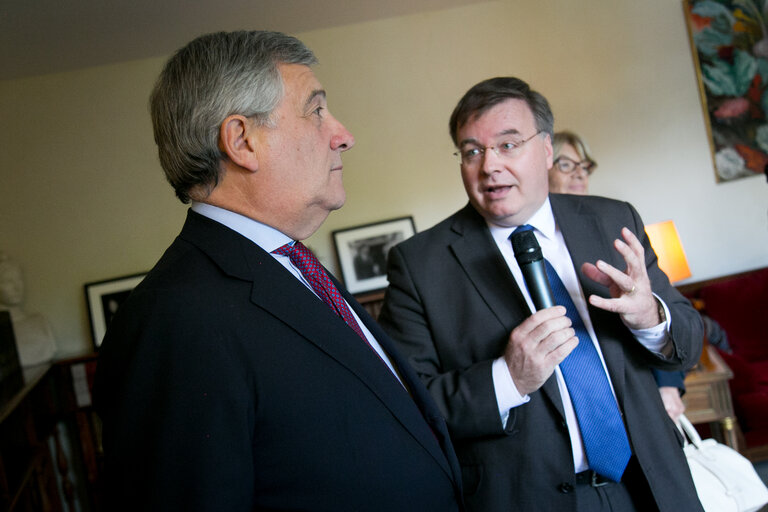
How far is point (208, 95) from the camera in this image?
1203 mm

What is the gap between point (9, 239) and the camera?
497 cm

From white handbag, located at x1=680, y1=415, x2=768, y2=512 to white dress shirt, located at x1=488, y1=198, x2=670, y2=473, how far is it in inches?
23.2

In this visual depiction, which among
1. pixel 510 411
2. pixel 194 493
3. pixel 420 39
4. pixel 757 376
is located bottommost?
pixel 757 376

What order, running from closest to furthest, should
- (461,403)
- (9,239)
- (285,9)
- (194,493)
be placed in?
1. (194,493)
2. (461,403)
3. (285,9)
4. (9,239)

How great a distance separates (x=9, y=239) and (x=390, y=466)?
15.7 feet

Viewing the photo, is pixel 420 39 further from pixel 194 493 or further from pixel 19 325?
pixel 194 493

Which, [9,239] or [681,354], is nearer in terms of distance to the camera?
[681,354]

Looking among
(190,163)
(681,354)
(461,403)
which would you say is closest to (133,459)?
(190,163)

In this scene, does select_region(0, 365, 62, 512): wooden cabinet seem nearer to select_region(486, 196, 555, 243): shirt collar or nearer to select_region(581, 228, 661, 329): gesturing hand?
select_region(486, 196, 555, 243): shirt collar

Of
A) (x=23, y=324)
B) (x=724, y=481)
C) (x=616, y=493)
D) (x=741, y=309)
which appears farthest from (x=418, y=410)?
(x=741, y=309)

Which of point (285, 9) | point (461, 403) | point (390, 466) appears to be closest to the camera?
point (390, 466)

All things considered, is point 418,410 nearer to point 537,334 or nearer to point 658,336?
point 537,334

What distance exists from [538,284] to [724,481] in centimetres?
104

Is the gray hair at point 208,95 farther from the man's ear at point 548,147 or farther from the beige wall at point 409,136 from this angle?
the beige wall at point 409,136
